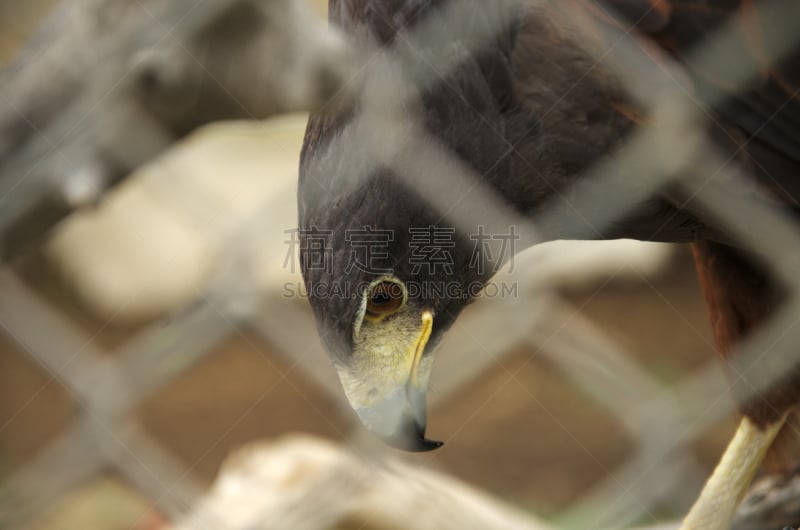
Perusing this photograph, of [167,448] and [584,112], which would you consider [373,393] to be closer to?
[584,112]

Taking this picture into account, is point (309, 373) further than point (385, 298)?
Yes

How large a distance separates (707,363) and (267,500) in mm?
2360

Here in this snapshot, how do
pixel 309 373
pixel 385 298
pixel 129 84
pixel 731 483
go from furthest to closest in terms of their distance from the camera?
pixel 309 373
pixel 731 483
pixel 385 298
pixel 129 84

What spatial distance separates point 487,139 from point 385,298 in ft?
1.02

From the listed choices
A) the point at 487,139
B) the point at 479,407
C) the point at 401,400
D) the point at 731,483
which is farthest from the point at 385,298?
the point at 479,407

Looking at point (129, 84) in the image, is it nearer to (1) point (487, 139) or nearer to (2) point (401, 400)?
(1) point (487, 139)

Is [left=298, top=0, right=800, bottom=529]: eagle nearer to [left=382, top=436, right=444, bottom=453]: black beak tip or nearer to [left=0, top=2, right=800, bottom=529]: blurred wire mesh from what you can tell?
[left=382, top=436, right=444, bottom=453]: black beak tip

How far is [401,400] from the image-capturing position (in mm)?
1699

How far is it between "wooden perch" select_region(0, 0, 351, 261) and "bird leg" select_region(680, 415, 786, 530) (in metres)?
1.16

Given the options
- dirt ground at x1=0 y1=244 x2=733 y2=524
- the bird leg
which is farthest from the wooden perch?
dirt ground at x1=0 y1=244 x2=733 y2=524

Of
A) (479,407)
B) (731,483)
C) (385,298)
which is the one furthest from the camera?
(479,407)

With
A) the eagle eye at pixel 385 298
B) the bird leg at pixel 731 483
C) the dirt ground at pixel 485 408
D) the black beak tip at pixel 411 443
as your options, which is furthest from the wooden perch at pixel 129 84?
the dirt ground at pixel 485 408

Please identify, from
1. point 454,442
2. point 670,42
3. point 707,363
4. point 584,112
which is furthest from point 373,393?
point 707,363

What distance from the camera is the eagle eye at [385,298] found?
1.65 meters
